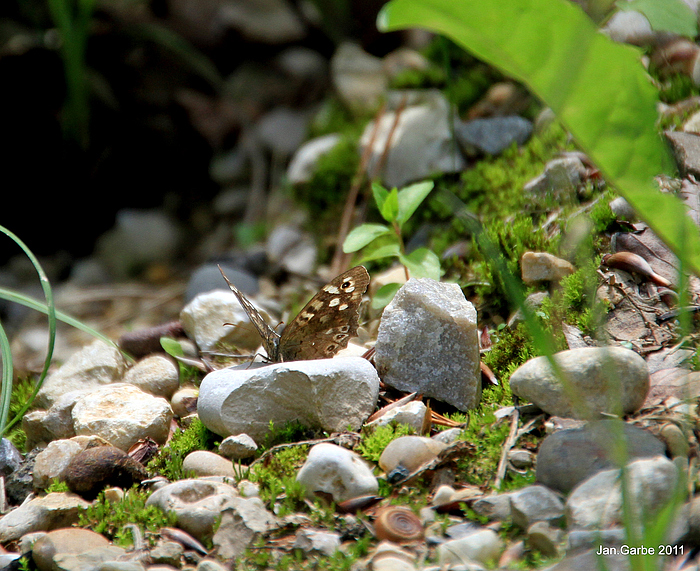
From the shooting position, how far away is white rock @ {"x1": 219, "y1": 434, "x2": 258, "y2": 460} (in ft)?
5.78

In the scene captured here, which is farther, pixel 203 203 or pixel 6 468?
pixel 203 203

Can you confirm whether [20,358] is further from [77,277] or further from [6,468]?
[6,468]

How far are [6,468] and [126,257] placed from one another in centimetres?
276

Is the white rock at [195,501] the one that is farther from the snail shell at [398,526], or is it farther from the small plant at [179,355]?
the small plant at [179,355]

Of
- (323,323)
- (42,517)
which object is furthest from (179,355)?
(42,517)

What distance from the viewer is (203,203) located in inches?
188

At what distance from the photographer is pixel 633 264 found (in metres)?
2.00

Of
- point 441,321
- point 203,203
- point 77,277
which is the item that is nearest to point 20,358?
point 77,277

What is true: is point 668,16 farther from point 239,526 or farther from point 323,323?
point 239,526

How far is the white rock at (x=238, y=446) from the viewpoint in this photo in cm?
176

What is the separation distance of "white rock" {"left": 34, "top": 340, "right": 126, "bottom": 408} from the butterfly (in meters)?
0.75

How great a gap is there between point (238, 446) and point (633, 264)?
1.44m

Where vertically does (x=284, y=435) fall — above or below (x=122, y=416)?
above

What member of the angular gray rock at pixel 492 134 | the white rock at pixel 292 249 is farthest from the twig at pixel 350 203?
the angular gray rock at pixel 492 134
